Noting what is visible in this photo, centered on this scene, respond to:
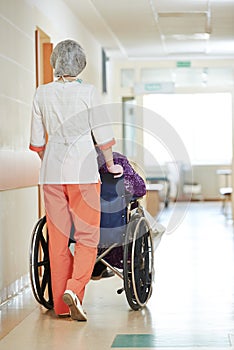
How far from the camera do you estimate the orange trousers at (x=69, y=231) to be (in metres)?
4.43

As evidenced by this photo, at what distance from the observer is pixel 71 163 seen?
14.6 feet

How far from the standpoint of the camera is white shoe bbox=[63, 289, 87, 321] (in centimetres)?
425

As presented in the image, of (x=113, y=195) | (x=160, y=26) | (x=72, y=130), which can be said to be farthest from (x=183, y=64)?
(x=72, y=130)

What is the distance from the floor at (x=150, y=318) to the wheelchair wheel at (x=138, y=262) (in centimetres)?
10

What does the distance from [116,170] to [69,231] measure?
43 centimetres

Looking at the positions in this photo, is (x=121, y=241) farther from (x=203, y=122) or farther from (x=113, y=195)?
(x=203, y=122)

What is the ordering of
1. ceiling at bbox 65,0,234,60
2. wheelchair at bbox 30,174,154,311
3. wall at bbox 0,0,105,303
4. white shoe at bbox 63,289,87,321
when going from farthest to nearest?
ceiling at bbox 65,0,234,60, wall at bbox 0,0,105,303, wheelchair at bbox 30,174,154,311, white shoe at bbox 63,289,87,321

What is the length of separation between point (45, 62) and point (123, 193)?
103 inches

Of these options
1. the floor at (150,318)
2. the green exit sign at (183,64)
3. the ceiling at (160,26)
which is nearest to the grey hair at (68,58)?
the floor at (150,318)

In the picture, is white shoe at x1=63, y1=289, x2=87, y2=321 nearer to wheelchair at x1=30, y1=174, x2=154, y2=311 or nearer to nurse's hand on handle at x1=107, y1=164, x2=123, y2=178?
wheelchair at x1=30, y1=174, x2=154, y2=311

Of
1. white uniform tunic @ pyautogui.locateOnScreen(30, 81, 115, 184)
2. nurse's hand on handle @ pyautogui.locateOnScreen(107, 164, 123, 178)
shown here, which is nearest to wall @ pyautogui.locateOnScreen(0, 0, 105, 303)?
white uniform tunic @ pyautogui.locateOnScreen(30, 81, 115, 184)

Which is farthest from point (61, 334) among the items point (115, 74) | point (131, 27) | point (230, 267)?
point (115, 74)

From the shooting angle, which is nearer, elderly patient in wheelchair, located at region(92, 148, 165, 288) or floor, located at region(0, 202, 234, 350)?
floor, located at region(0, 202, 234, 350)

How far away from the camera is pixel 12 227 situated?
5.42 m
